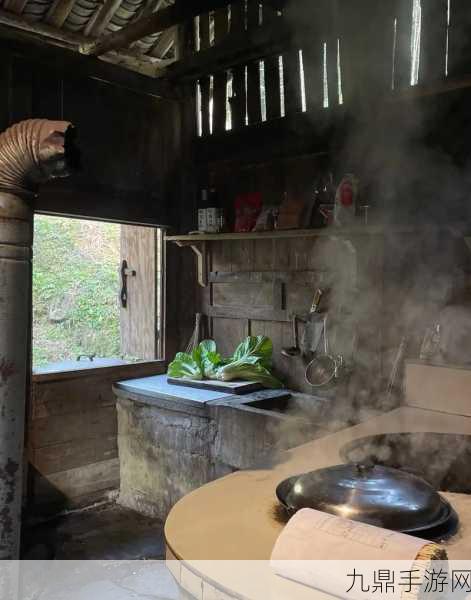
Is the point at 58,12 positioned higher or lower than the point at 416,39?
higher


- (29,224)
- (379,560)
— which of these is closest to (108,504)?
(29,224)

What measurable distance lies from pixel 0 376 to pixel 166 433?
4.03ft

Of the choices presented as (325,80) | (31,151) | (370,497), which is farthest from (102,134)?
(370,497)

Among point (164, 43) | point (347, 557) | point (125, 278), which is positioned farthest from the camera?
point (164, 43)

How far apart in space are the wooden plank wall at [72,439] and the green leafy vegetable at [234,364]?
49 centimetres

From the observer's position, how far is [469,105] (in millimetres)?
2838

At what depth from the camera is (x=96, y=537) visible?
341 cm

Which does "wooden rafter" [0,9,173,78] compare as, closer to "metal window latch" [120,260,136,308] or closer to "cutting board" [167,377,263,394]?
"metal window latch" [120,260,136,308]

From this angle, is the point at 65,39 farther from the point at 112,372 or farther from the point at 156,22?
the point at 112,372

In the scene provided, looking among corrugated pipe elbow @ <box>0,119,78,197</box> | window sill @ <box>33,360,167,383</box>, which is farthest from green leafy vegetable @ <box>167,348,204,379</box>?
corrugated pipe elbow @ <box>0,119,78,197</box>

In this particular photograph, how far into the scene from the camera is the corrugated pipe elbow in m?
2.64

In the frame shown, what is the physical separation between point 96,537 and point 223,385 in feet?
4.15

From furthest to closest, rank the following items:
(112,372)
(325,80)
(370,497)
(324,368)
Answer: (112,372)
(325,80)
(324,368)
(370,497)

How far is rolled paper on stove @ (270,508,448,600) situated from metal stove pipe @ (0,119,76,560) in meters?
2.07
